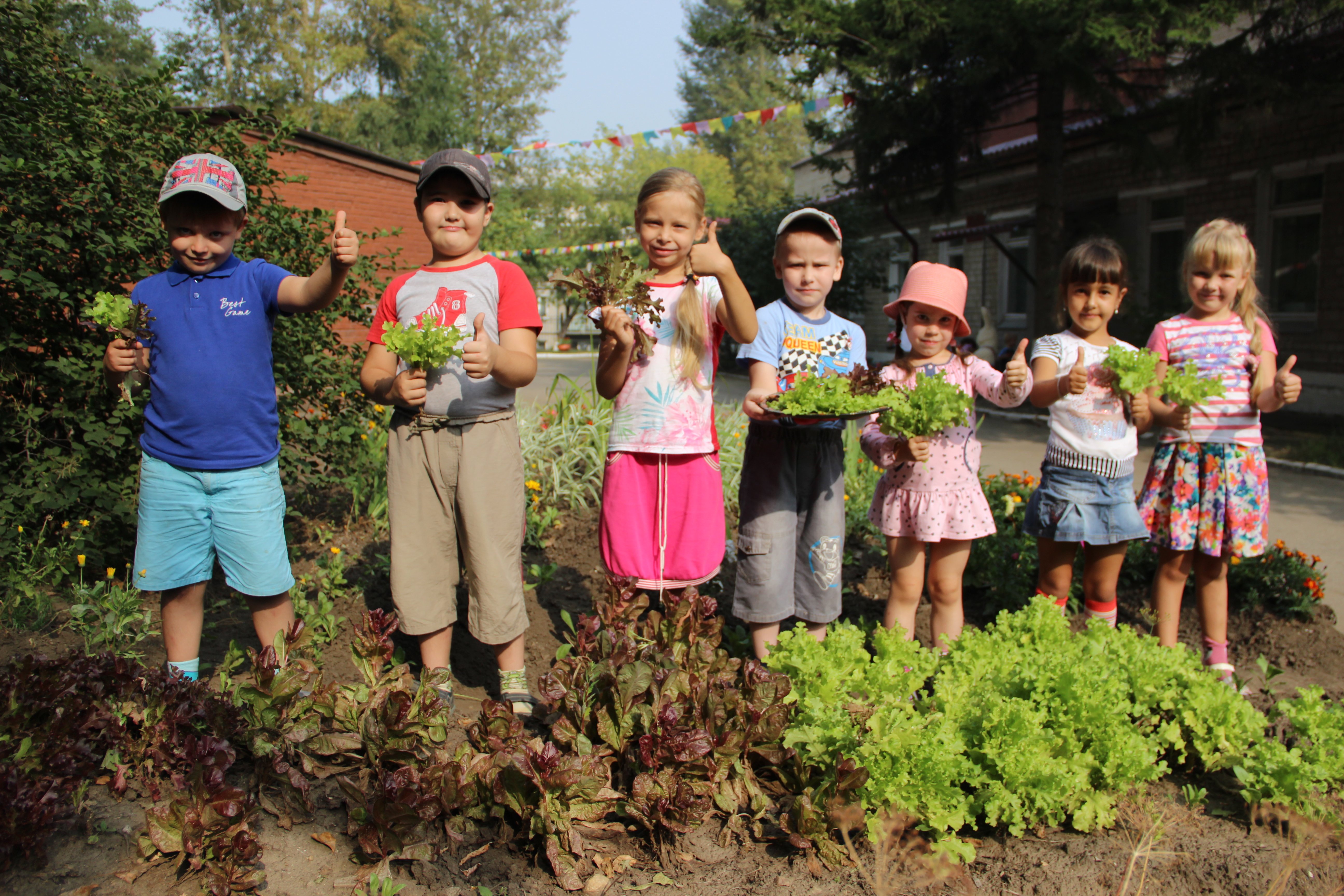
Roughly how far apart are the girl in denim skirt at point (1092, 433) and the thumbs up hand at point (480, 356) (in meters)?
1.97

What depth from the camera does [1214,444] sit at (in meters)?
3.24

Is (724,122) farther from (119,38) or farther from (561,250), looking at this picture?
(119,38)

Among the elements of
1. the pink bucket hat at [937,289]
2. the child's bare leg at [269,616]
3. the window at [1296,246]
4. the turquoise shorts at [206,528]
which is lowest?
the child's bare leg at [269,616]

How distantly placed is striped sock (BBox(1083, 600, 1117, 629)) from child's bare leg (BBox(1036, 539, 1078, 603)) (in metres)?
0.10

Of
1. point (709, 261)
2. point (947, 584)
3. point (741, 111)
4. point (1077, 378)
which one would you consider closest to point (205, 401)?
point (709, 261)

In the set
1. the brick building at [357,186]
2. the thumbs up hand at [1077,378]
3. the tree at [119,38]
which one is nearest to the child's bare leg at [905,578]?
the thumbs up hand at [1077,378]

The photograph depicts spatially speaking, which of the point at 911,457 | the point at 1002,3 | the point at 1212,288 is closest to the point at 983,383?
the point at 911,457

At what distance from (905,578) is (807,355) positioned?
92 centimetres

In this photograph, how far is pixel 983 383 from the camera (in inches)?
Answer: 121

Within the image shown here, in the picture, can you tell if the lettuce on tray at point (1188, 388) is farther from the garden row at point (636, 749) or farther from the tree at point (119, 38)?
the tree at point (119, 38)

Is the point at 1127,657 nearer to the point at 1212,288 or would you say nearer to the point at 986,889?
the point at 986,889

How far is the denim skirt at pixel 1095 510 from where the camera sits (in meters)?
3.16

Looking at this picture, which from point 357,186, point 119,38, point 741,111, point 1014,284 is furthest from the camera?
point 741,111

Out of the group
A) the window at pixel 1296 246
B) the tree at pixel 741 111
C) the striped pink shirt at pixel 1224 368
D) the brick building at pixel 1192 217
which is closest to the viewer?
the striped pink shirt at pixel 1224 368
